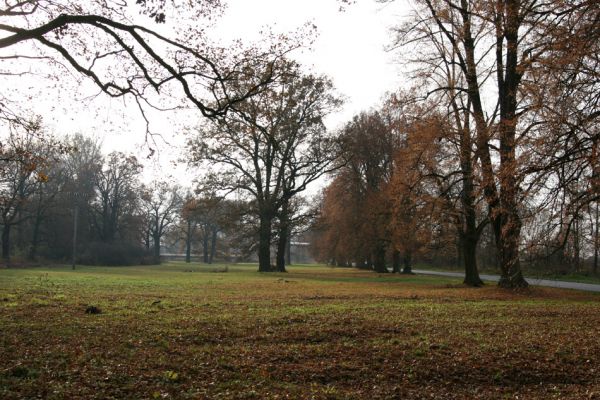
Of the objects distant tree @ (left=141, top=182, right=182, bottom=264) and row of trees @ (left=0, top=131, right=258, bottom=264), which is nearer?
row of trees @ (left=0, top=131, right=258, bottom=264)

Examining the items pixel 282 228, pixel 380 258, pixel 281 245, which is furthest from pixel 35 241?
pixel 380 258

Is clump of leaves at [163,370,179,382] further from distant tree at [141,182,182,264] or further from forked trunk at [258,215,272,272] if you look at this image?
distant tree at [141,182,182,264]

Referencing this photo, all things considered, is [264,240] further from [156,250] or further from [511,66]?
[156,250]

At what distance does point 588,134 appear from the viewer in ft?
40.4

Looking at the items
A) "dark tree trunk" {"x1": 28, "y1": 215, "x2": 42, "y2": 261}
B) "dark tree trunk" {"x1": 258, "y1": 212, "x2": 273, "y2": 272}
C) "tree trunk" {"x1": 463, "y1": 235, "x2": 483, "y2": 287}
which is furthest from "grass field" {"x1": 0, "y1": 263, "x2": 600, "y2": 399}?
"dark tree trunk" {"x1": 28, "y1": 215, "x2": 42, "y2": 261}

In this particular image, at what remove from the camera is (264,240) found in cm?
4444

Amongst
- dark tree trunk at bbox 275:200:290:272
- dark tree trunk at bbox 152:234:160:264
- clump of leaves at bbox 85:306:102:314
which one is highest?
dark tree trunk at bbox 275:200:290:272

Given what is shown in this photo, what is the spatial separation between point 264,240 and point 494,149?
86.1 feet

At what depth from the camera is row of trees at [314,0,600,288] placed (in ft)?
40.8

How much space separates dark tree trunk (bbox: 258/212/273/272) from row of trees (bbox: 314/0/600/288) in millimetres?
6530

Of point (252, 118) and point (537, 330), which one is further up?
point (252, 118)

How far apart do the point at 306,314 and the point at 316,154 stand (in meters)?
32.1

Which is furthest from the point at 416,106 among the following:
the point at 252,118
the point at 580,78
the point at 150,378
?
the point at 150,378

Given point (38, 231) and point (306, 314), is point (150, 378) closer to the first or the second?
point (306, 314)
